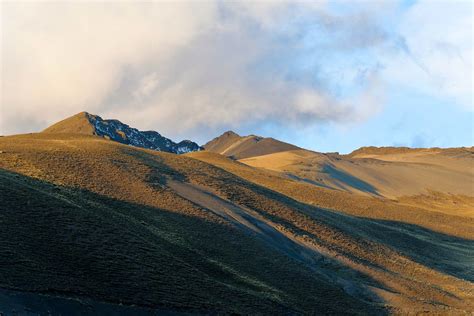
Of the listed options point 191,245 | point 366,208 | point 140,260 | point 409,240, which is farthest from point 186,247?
point 366,208

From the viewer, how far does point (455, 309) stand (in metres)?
45.8

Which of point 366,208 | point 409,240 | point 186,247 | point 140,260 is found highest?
point 366,208

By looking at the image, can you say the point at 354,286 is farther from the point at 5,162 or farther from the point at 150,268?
the point at 5,162

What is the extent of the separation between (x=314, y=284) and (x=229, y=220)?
1307 centimetres

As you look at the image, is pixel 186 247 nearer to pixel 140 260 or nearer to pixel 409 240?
pixel 140 260

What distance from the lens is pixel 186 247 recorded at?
43.7 m

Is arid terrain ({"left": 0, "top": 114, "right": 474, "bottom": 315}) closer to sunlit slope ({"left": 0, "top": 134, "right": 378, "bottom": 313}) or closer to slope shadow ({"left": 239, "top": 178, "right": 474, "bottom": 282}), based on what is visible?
sunlit slope ({"left": 0, "top": 134, "right": 378, "bottom": 313})

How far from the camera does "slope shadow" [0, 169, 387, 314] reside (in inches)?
1157

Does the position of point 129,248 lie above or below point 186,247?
above

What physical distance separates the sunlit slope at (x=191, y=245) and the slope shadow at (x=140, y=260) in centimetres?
11

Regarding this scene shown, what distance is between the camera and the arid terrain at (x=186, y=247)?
30.0 metres

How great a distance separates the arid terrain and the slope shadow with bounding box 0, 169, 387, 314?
0.39 feet

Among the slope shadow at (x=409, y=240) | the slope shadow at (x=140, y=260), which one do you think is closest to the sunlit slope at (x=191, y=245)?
the slope shadow at (x=140, y=260)

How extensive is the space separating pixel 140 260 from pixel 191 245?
10370mm
